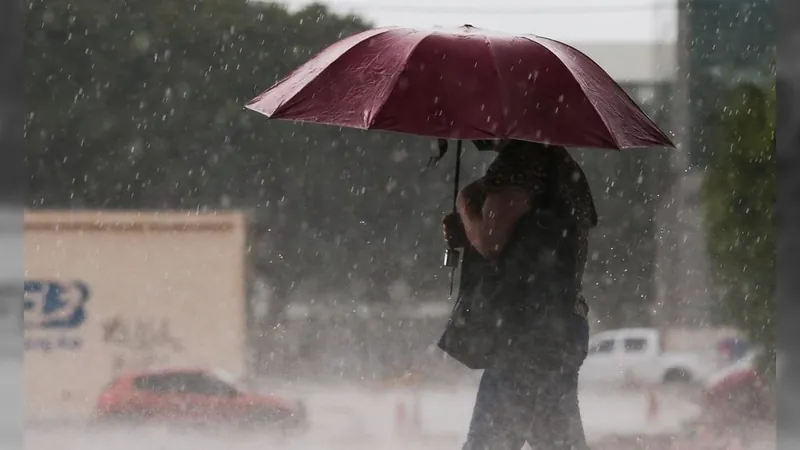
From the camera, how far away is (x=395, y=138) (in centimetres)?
715

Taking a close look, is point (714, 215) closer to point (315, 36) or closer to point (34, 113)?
point (315, 36)

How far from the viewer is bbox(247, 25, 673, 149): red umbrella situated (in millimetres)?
2738

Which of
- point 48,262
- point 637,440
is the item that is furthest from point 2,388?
point 637,440

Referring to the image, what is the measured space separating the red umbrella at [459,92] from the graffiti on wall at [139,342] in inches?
173

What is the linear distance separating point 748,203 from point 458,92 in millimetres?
3615

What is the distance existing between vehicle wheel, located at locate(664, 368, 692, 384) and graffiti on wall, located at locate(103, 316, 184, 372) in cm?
344

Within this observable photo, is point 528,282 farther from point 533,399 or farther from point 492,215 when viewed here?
point 533,399

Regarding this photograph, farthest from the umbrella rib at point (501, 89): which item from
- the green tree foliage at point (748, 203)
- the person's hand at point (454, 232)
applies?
the green tree foliage at point (748, 203)

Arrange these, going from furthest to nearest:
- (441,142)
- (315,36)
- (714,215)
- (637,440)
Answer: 1. (315,36)
2. (637,440)
3. (714,215)
4. (441,142)

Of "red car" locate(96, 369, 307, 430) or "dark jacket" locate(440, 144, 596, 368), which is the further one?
"red car" locate(96, 369, 307, 430)

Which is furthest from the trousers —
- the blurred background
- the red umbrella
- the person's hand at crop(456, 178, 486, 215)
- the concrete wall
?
the concrete wall

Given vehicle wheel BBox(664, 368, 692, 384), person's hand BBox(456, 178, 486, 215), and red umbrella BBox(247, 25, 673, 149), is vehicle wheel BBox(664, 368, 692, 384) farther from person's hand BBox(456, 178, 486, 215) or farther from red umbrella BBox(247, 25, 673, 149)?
person's hand BBox(456, 178, 486, 215)

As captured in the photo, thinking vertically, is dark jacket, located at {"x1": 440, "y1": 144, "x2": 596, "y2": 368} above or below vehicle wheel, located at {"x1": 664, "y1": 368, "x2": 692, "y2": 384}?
above

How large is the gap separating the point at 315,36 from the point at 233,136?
953 millimetres
